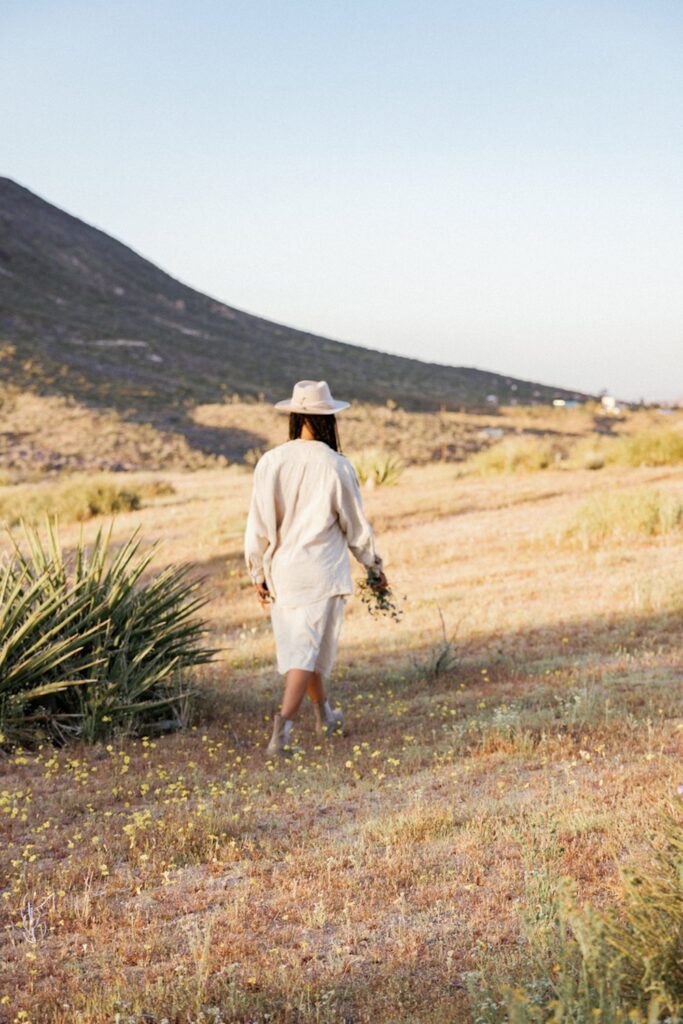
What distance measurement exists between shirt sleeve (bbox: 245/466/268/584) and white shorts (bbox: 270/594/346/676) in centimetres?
29

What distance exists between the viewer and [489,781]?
199 inches

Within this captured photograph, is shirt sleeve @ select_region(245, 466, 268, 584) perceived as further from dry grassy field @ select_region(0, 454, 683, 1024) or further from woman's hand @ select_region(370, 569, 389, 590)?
dry grassy field @ select_region(0, 454, 683, 1024)

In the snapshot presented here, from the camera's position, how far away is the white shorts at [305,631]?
20.2ft

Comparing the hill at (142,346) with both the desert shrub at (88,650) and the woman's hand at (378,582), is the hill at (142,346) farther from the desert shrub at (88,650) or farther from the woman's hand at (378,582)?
the woman's hand at (378,582)

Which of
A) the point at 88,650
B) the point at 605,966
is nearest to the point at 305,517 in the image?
the point at 88,650

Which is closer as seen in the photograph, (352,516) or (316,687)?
(352,516)

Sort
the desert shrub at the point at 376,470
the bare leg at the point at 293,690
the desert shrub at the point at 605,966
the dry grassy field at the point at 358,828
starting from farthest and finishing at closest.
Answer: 1. the desert shrub at the point at 376,470
2. the bare leg at the point at 293,690
3. the dry grassy field at the point at 358,828
4. the desert shrub at the point at 605,966

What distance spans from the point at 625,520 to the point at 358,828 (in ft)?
29.2

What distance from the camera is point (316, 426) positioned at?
247 inches

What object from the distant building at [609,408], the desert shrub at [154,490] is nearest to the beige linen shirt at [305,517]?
the desert shrub at [154,490]

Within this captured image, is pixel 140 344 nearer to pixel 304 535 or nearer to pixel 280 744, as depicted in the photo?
pixel 304 535

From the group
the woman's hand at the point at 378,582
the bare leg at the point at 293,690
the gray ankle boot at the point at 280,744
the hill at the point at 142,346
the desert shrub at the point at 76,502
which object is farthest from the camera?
the hill at the point at 142,346

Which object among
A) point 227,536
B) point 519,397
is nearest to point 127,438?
→ point 227,536

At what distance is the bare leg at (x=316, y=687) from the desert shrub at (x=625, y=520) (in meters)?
6.43
